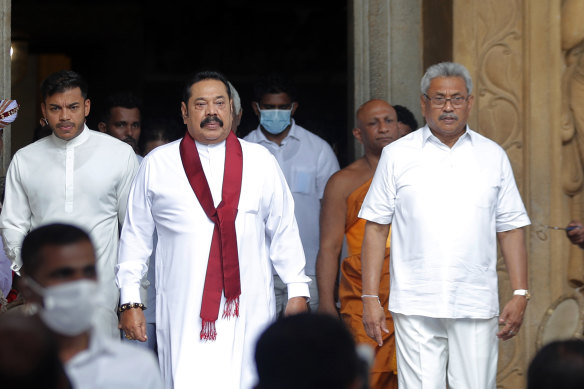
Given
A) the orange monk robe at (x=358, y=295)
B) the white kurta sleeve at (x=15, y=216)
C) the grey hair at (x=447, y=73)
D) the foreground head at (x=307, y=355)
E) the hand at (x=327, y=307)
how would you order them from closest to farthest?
the foreground head at (x=307, y=355) < the grey hair at (x=447, y=73) < the white kurta sleeve at (x=15, y=216) < the orange monk robe at (x=358, y=295) < the hand at (x=327, y=307)

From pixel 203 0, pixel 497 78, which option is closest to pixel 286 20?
pixel 203 0

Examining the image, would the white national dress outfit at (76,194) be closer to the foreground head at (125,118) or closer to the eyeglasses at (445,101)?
Result: the foreground head at (125,118)

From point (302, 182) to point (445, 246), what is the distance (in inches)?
82.9

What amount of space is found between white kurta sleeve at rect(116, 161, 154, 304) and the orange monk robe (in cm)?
156

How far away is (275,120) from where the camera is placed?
7.54 metres

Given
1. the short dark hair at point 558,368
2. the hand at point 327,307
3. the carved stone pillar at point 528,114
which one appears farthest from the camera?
the carved stone pillar at point 528,114

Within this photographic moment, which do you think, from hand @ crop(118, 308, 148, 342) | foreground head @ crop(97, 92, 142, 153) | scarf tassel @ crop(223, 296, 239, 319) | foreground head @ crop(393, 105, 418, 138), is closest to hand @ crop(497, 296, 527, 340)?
scarf tassel @ crop(223, 296, 239, 319)

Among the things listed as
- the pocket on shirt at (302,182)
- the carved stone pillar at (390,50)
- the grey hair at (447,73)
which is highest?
the carved stone pillar at (390,50)

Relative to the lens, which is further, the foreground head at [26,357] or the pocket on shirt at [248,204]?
the pocket on shirt at [248,204]

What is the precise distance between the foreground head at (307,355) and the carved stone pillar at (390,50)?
508 cm

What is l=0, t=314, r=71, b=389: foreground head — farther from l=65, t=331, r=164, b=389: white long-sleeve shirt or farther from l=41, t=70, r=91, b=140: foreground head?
l=41, t=70, r=91, b=140: foreground head

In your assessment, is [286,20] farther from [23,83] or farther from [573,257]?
[573,257]

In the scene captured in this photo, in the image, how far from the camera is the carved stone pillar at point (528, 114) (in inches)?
279

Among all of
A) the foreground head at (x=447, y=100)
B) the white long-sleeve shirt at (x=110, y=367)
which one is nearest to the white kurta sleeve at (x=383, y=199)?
the foreground head at (x=447, y=100)
